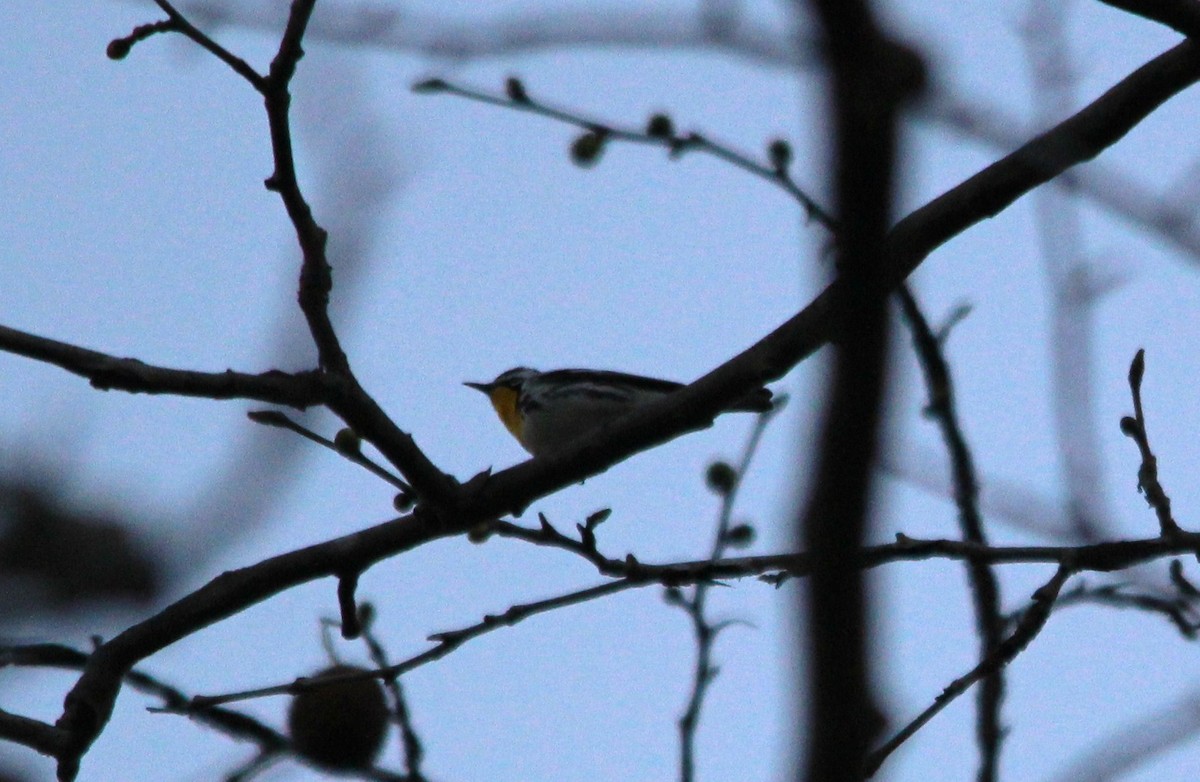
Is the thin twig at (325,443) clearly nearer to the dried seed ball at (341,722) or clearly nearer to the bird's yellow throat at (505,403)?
the dried seed ball at (341,722)

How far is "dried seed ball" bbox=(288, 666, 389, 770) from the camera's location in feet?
14.9

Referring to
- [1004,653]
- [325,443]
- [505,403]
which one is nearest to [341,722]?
[325,443]

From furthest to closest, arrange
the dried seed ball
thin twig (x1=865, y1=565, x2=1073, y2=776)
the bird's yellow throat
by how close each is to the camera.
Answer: the bird's yellow throat < the dried seed ball < thin twig (x1=865, y1=565, x2=1073, y2=776)

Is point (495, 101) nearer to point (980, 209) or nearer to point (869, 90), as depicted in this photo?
point (980, 209)

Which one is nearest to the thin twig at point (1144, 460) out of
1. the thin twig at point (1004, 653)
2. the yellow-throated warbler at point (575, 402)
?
the thin twig at point (1004, 653)

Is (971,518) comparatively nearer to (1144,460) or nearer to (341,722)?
(1144,460)

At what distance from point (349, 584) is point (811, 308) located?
53.9 inches

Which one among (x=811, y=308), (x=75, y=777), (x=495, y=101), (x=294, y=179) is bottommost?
(x=75, y=777)

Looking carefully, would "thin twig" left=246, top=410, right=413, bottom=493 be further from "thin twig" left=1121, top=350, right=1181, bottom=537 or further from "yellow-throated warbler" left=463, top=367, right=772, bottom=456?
"yellow-throated warbler" left=463, top=367, right=772, bottom=456

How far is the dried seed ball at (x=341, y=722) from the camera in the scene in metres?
4.53

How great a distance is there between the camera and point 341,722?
4656mm

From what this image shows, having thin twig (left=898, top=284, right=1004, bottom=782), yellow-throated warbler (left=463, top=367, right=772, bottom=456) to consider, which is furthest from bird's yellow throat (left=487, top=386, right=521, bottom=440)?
thin twig (left=898, top=284, right=1004, bottom=782)

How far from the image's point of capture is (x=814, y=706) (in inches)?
37.6

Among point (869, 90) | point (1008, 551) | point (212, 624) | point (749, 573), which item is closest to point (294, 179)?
point (212, 624)
